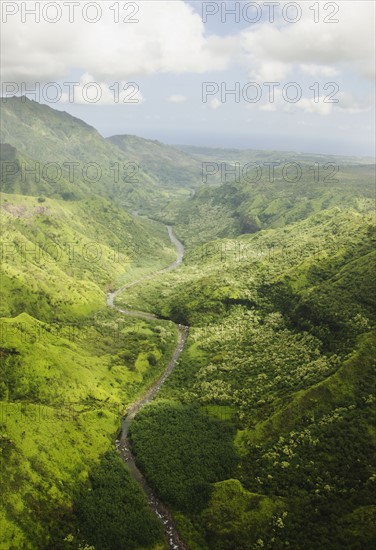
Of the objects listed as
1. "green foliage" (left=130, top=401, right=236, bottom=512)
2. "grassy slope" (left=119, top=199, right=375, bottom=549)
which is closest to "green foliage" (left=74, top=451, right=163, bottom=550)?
"green foliage" (left=130, top=401, right=236, bottom=512)

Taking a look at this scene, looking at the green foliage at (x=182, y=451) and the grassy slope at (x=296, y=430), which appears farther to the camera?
the green foliage at (x=182, y=451)

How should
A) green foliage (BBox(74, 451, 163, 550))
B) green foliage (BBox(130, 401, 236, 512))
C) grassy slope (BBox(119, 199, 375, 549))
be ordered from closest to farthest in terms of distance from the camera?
grassy slope (BBox(119, 199, 375, 549)) < green foliage (BBox(74, 451, 163, 550)) < green foliage (BBox(130, 401, 236, 512))

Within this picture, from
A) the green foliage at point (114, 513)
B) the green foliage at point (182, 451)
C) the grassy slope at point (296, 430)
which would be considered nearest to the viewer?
the grassy slope at point (296, 430)

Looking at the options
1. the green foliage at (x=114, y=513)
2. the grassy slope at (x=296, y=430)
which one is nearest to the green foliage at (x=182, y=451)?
the grassy slope at (x=296, y=430)

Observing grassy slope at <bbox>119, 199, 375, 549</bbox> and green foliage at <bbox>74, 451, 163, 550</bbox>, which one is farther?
green foliage at <bbox>74, 451, 163, 550</bbox>

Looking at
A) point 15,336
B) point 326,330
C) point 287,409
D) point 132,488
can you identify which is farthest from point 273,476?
point 15,336

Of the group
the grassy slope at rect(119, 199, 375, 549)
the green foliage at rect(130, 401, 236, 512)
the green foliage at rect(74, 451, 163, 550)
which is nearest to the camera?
the grassy slope at rect(119, 199, 375, 549)

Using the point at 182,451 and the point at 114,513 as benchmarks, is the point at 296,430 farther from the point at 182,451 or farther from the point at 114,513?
the point at 114,513

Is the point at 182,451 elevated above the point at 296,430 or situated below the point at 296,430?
below

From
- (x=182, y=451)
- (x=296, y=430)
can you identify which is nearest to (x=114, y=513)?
(x=182, y=451)

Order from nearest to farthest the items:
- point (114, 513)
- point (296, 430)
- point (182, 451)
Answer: point (114, 513) → point (296, 430) → point (182, 451)

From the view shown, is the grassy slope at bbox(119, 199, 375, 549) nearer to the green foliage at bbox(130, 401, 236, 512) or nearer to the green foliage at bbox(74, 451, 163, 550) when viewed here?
the green foliage at bbox(130, 401, 236, 512)

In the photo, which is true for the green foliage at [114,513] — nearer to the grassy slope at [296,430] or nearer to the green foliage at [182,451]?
the green foliage at [182,451]
